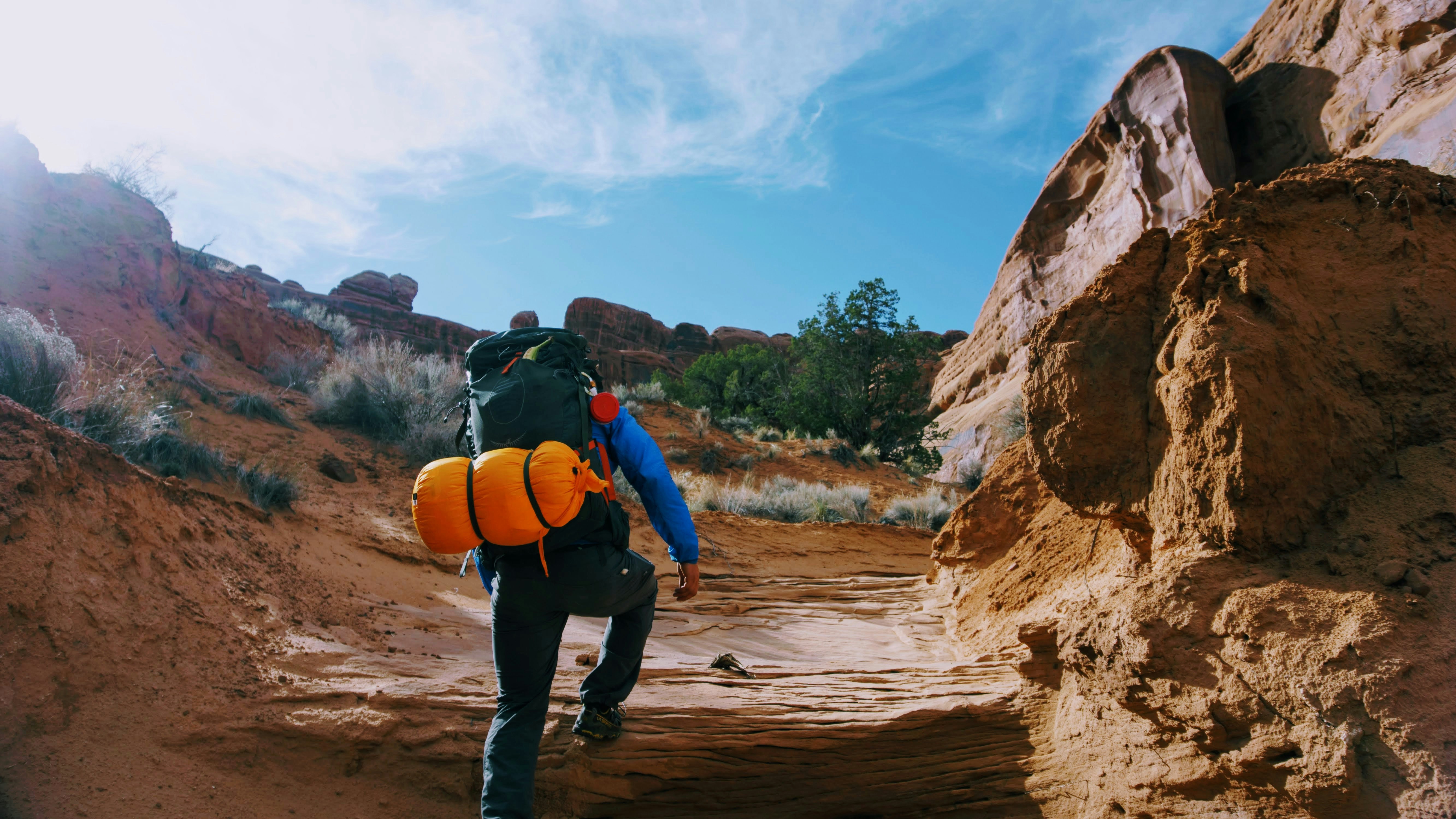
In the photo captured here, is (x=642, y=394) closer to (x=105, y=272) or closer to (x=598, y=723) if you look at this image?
(x=105, y=272)

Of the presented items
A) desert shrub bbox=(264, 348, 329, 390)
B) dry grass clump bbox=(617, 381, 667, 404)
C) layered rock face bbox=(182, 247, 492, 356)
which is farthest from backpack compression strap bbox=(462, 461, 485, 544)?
layered rock face bbox=(182, 247, 492, 356)

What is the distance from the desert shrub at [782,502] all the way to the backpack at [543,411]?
766 cm

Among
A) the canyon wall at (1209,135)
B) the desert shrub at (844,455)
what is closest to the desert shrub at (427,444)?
the desert shrub at (844,455)

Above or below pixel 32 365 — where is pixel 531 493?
below

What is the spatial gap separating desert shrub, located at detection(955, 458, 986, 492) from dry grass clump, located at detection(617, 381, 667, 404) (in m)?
8.46

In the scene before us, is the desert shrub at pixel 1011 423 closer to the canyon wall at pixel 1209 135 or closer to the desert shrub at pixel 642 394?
the canyon wall at pixel 1209 135

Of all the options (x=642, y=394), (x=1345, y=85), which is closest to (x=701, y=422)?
(x=642, y=394)

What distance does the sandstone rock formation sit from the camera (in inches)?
830

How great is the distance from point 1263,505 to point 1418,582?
0.44 meters

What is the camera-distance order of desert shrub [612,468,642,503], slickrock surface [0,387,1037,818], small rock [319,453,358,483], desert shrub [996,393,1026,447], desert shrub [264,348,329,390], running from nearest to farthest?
slickrock surface [0,387,1037,818]
small rock [319,453,358,483]
desert shrub [612,468,642,503]
desert shrub [264,348,329,390]
desert shrub [996,393,1026,447]

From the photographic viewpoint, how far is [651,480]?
3.20m

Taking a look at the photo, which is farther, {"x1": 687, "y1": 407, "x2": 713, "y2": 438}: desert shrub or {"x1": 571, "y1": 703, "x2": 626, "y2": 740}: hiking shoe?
{"x1": 687, "y1": 407, "x2": 713, "y2": 438}: desert shrub

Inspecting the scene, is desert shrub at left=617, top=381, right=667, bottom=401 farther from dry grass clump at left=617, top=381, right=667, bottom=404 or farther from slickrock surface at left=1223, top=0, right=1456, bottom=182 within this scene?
slickrock surface at left=1223, top=0, right=1456, bottom=182

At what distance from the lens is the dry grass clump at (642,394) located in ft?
67.6
